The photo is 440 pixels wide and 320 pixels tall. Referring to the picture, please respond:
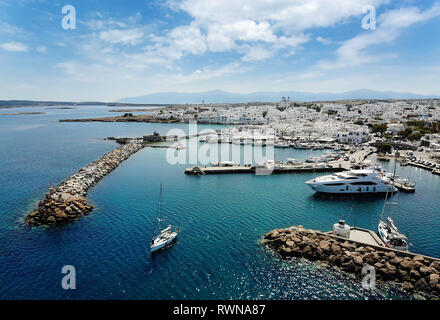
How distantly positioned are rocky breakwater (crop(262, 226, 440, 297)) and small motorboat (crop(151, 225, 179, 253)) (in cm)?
650

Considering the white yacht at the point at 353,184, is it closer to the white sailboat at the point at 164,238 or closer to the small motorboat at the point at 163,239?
the white sailboat at the point at 164,238

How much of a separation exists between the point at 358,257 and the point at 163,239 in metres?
12.5

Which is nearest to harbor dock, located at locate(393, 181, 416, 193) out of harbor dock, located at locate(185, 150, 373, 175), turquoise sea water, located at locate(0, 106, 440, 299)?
turquoise sea water, located at locate(0, 106, 440, 299)

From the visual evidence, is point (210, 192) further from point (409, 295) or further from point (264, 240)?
point (409, 295)

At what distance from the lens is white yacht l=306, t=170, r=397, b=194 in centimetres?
3042

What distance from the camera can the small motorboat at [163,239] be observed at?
59.8ft

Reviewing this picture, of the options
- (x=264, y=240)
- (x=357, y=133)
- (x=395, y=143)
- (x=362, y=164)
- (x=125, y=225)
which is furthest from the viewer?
(x=357, y=133)

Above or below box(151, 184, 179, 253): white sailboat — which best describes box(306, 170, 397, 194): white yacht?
above

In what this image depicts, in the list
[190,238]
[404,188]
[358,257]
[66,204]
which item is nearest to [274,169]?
[404,188]

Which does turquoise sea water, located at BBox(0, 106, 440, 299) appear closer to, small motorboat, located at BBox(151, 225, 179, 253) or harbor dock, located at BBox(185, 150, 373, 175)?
small motorboat, located at BBox(151, 225, 179, 253)
